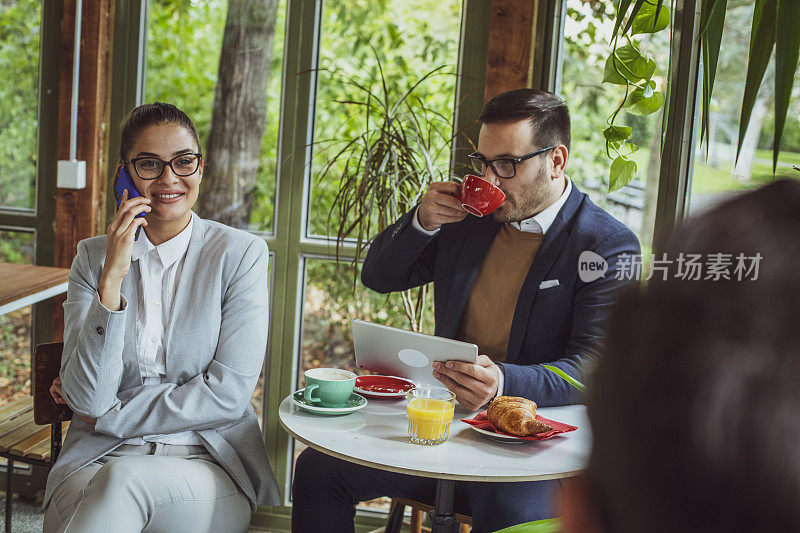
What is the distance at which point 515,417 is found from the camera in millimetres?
1614

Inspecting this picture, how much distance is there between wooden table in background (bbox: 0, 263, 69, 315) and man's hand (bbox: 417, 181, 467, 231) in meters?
1.22

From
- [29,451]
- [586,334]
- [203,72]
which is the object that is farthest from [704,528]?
[203,72]

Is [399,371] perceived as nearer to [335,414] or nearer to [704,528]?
[335,414]

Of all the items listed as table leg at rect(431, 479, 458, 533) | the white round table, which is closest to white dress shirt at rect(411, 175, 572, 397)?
the white round table

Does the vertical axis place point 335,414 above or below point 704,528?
below

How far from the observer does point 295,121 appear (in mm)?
2961

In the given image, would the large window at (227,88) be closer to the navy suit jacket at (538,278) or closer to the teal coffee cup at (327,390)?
the navy suit jacket at (538,278)

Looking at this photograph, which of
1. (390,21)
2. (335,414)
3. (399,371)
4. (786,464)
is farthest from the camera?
(390,21)

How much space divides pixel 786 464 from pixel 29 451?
7.66 ft

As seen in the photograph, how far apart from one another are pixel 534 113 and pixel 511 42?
63 centimetres

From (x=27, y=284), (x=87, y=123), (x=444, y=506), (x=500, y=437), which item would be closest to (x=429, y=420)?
(x=500, y=437)

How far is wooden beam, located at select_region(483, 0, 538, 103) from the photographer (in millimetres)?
2734

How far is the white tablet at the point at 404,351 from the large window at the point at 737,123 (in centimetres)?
61

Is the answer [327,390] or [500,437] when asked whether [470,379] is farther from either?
[327,390]
